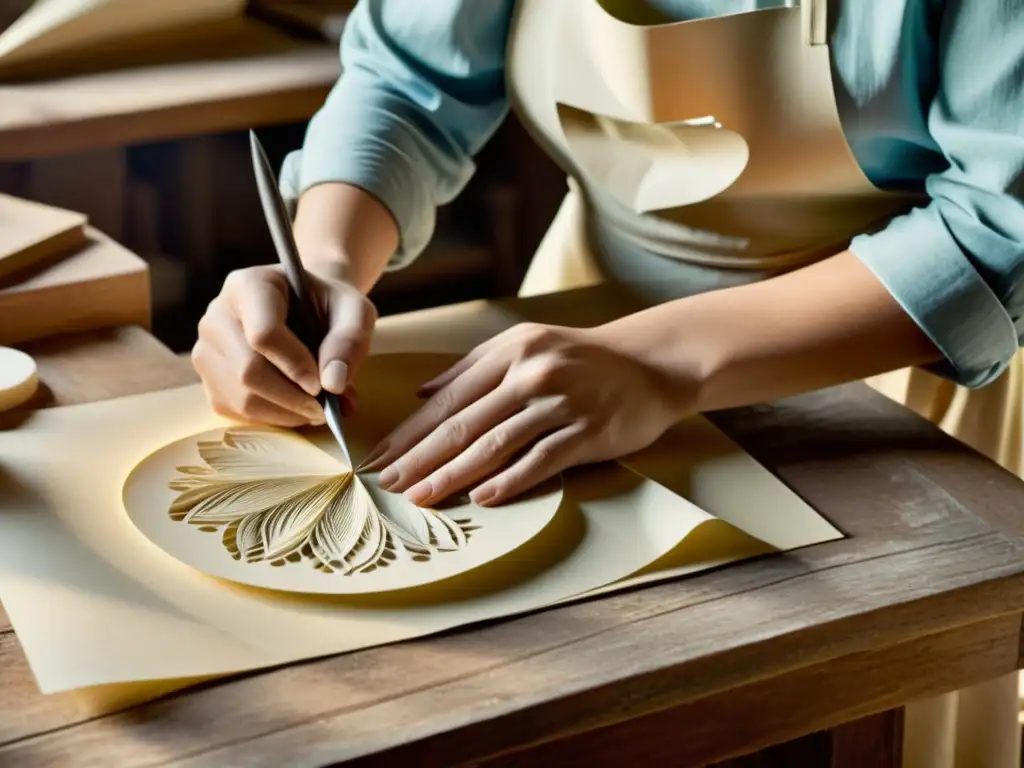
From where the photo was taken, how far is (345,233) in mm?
1017

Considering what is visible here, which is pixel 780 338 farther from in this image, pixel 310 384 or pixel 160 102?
pixel 160 102

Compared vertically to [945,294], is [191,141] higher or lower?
lower

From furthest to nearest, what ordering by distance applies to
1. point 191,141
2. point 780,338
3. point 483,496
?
1. point 191,141
2. point 780,338
3. point 483,496

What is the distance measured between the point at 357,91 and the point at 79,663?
610 mm

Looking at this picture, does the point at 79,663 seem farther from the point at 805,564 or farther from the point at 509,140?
the point at 509,140

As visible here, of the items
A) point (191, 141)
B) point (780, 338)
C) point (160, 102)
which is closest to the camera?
point (780, 338)

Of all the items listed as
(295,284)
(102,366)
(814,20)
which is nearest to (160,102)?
(102,366)

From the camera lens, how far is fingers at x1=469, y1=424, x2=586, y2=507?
77 cm

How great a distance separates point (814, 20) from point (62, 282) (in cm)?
56

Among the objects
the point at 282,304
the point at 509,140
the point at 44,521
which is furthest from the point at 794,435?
the point at 509,140

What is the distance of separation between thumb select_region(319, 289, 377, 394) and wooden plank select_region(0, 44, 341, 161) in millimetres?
653

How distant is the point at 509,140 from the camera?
216 cm

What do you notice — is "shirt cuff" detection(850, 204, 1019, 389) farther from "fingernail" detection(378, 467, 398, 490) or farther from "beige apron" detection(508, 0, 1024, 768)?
"fingernail" detection(378, 467, 398, 490)

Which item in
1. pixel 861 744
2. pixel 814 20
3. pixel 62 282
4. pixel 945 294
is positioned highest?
pixel 814 20
